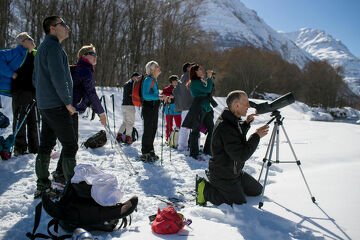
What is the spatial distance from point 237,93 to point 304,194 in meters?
1.70

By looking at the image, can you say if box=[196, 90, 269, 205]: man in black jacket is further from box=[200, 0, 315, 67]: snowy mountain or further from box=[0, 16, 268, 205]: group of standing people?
box=[200, 0, 315, 67]: snowy mountain

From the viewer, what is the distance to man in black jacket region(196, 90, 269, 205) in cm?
300

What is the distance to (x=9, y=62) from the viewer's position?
184 inches

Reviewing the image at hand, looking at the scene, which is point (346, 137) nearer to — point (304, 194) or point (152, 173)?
point (304, 194)

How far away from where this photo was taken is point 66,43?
13.8 meters

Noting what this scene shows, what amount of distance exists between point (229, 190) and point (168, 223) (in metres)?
1.04

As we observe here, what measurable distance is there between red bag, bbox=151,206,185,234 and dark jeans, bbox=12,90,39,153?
12.6 ft

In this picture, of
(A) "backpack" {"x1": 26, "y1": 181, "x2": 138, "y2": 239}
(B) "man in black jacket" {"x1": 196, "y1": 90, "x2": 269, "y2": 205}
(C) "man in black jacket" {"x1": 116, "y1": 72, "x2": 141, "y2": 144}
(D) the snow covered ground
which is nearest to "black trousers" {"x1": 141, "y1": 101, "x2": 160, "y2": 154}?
(D) the snow covered ground

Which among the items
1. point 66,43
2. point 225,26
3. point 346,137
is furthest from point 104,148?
point 225,26

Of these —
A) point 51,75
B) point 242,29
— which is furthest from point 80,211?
point 242,29

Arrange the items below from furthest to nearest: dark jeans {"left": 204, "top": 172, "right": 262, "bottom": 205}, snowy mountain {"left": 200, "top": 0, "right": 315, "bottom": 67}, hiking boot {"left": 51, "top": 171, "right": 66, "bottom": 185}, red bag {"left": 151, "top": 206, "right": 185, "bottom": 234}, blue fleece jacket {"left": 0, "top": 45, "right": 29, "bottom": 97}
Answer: snowy mountain {"left": 200, "top": 0, "right": 315, "bottom": 67}, blue fleece jacket {"left": 0, "top": 45, "right": 29, "bottom": 97}, hiking boot {"left": 51, "top": 171, "right": 66, "bottom": 185}, dark jeans {"left": 204, "top": 172, "right": 262, "bottom": 205}, red bag {"left": 151, "top": 206, "right": 185, "bottom": 234}

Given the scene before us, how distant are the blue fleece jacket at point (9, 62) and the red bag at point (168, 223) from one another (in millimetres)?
4145

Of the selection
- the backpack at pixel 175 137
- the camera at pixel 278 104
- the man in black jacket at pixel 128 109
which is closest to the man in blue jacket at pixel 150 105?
the backpack at pixel 175 137

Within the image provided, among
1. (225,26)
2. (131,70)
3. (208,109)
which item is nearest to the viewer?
(208,109)
